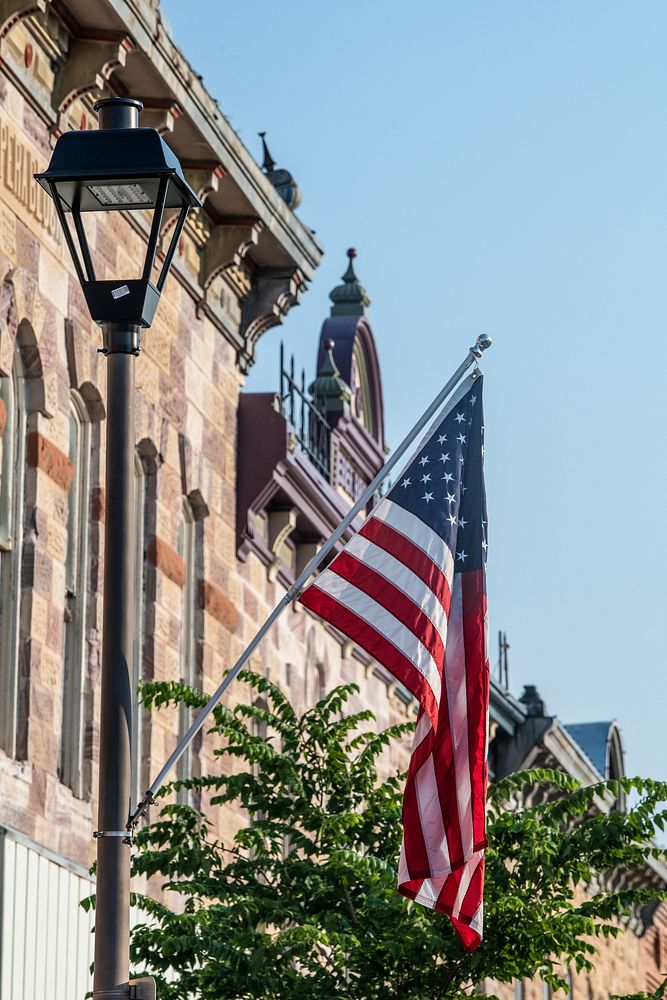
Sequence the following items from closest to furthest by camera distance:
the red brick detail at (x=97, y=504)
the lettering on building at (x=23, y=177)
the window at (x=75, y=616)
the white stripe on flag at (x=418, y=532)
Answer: the white stripe on flag at (x=418, y=532) → the lettering on building at (x=23, y=177) → the window at (x=75, y=616) → the red brick detail at (x=97, y=504)

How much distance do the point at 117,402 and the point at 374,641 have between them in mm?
3594

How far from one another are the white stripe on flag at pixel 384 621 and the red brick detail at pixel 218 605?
10065mm

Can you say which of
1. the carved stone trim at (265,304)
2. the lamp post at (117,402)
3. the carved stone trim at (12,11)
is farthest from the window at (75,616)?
the lamp post at (117,402)

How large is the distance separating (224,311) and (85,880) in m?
8.78

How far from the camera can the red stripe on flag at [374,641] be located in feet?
40.1

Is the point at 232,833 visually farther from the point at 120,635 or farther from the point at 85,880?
the point at 120,635

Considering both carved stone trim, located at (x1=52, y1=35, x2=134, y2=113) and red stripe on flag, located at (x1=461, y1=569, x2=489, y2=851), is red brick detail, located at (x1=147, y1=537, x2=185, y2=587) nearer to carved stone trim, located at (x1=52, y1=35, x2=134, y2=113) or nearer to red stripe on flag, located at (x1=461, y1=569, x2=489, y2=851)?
carved stone trim, located at (x1=52, y1=35, x2=134, y2=113)

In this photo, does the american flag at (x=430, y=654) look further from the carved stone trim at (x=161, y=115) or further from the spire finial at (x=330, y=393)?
the spire finial at (x=330, y=393)

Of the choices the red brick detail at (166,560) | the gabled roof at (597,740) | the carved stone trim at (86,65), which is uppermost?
the gabled roof at (597,740)

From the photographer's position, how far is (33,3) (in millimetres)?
17828

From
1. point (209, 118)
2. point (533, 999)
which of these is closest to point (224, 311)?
point (209, 118)

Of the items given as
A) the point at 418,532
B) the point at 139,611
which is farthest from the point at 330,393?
the point at 418,532

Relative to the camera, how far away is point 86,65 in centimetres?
1909

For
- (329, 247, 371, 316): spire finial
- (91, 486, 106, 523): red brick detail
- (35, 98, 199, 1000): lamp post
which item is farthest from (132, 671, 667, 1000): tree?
(329, 247, 371, 316): spire finial
